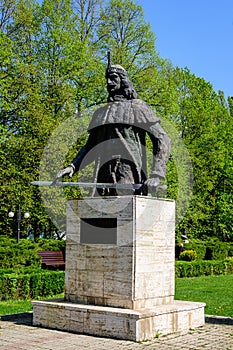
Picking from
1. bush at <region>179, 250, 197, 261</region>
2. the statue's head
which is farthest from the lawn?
bush at <region>179, 250, 197, 261</region>

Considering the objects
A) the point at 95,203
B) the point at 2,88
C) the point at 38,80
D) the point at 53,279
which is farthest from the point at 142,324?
the point at 38,80

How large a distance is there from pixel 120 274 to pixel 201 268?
12415mm

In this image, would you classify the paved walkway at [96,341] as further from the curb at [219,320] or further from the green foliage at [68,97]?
the green foliage at [68,97]

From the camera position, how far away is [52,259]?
776 inches

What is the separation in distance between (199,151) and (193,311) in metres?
22.8

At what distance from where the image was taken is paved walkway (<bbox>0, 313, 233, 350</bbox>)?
6766mm

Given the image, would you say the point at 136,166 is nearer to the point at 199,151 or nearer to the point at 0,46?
the point at 0,46

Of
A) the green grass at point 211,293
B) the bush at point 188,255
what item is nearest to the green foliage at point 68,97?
the bush at point 188,255

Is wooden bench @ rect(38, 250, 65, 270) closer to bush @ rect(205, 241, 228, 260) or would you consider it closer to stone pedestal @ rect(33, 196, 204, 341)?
bush @ rect(205, 241, 228, 260)

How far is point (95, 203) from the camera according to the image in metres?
7.98

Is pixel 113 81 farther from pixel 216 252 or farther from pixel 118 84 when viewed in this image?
pixel 216 252

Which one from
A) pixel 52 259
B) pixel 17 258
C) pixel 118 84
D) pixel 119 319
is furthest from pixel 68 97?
pixel 119 319

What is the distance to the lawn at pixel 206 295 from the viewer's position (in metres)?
10.5

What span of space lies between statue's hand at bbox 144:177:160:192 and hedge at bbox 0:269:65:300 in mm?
5549
